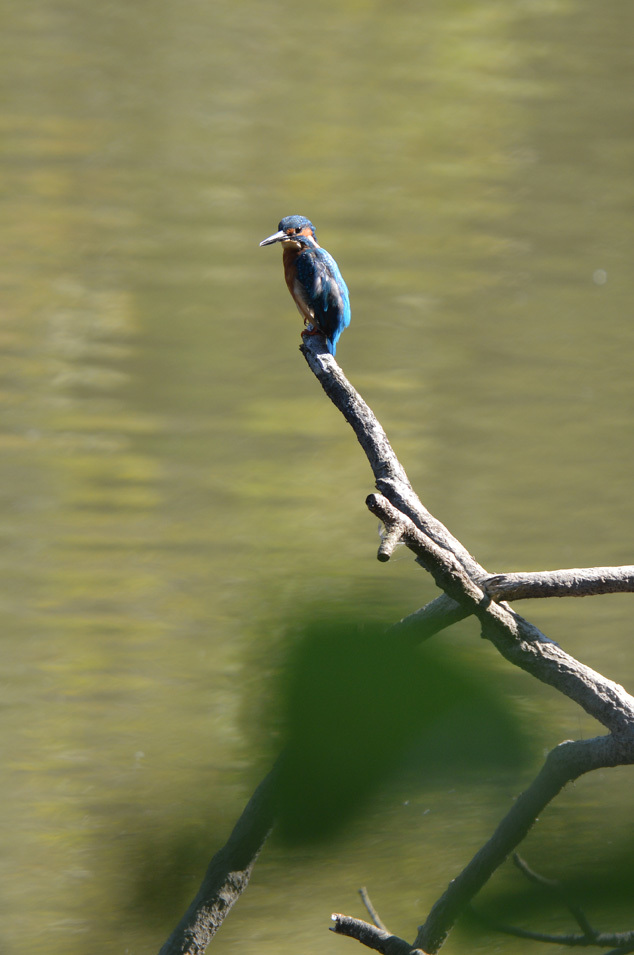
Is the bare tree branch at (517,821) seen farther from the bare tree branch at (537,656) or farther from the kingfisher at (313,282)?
the kingfisher at (313,282)

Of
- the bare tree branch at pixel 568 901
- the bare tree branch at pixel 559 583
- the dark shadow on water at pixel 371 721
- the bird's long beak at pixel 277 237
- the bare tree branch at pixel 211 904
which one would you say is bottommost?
the bare tree branch at pixel 211 904

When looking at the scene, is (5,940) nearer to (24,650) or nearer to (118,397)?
(24,650)

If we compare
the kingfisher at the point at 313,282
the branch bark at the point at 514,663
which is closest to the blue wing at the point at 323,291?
the kingfisher at the point at 313,282

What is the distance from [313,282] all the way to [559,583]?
2.72 ft

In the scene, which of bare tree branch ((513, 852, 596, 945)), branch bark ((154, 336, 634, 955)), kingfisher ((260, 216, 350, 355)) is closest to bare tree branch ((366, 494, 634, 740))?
branch bark ((154, 336, 634, 955))

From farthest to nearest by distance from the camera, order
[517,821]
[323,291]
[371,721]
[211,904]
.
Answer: [323,291] → [211,904] → [517,821] → [371,721]

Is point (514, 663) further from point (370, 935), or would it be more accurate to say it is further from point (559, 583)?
point (370, 935)

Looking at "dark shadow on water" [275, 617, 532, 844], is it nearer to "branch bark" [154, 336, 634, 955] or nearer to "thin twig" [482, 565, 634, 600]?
"branch bark" [154, 336, 634, 955]

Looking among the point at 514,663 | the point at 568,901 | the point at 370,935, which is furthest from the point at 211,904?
the point at 568,901

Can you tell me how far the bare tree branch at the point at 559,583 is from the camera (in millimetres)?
490

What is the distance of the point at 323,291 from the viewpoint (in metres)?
Result: 1.24

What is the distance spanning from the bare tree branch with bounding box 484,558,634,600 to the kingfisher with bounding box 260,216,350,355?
71 centimetres

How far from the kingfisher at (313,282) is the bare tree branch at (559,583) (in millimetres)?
714

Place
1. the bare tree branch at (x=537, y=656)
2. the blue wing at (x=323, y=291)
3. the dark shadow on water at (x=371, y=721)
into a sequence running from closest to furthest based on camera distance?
the dark shadow on water at (x=371, y=721), the bare tree branch at (x=537, y=656), the blue wing at (x=323, y=291)
